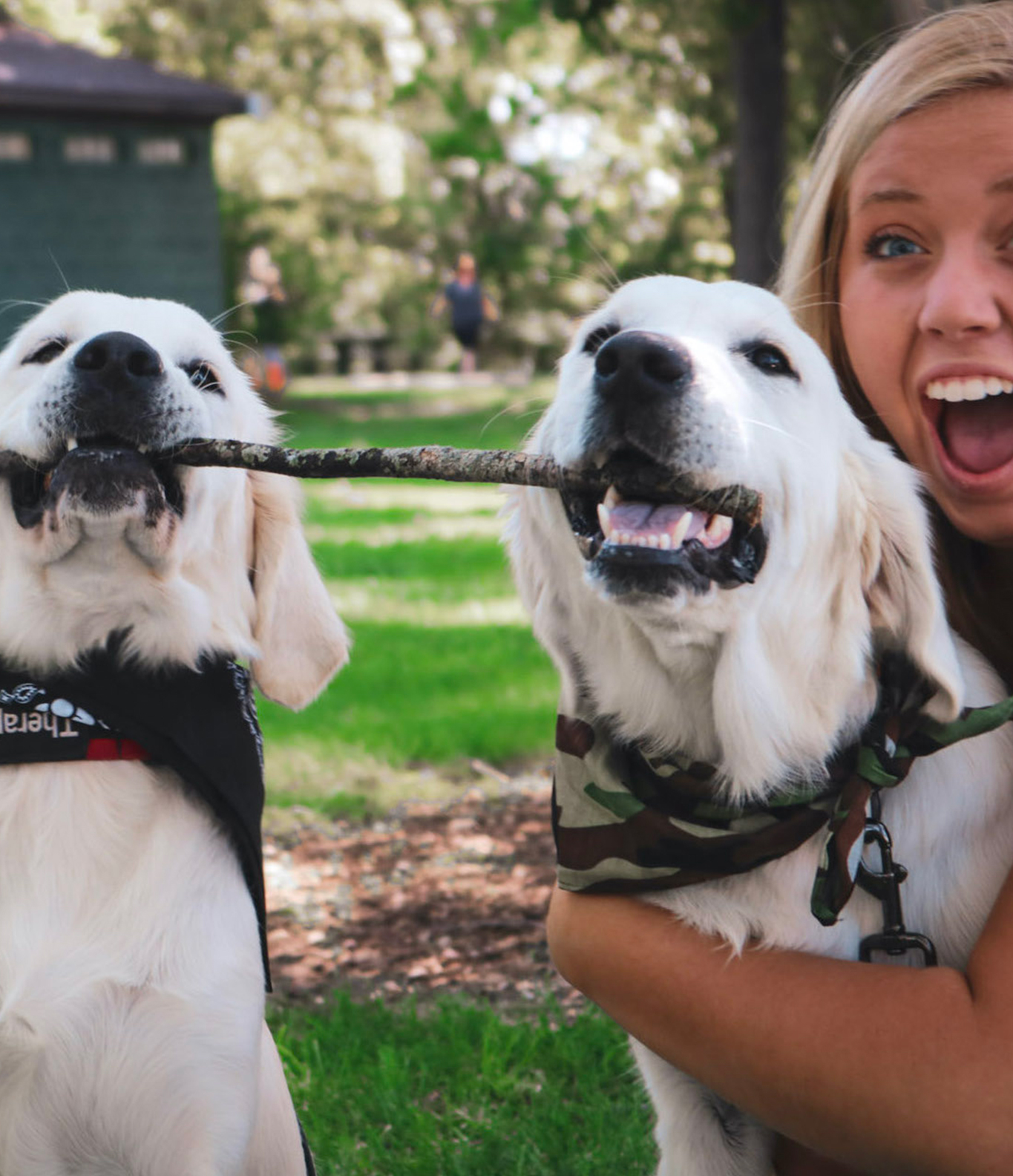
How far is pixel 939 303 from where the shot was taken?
7.94ft

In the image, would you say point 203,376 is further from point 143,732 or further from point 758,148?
point 758,148

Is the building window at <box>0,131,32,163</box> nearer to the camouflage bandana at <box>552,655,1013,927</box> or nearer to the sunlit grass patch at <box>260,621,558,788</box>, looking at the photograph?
the sunlit grass patch at <box>260,621,558,788</box>

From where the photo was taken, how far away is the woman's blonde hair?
2539mm

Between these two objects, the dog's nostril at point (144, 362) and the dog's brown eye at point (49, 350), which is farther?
the dog's brown eye at point (49, 350)

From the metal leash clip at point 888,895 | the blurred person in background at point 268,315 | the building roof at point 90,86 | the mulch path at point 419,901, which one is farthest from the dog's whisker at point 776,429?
the blurred person in background at point 268,315

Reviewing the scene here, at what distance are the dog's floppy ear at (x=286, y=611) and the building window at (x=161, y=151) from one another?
19785mm

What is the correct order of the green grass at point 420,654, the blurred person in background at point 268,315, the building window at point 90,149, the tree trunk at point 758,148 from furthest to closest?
the blurred person in background at point 268,315 < the building window at point 90,149 < the tree trunk at point 758,148 < the green grass at point 420,654

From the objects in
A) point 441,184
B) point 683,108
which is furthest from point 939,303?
point 441,184

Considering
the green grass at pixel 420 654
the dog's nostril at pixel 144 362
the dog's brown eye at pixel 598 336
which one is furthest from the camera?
the green grass at pixel 420 654

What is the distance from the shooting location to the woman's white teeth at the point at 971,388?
2449 mm

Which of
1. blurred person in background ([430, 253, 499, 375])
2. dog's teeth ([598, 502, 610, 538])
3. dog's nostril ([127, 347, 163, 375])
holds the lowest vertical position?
blurred person in background ([430, 253, 499, 375])

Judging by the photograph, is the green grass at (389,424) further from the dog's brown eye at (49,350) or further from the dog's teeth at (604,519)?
the dog's teeth at (604,519)

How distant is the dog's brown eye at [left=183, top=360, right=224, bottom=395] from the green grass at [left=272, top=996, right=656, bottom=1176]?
1.54m

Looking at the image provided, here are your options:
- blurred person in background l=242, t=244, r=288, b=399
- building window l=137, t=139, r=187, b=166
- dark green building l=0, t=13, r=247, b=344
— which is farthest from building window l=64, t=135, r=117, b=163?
blurred person in background l=242, t=244, r=288, b=399
